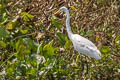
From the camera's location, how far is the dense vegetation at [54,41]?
3.60m

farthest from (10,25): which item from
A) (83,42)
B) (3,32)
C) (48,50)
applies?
(83,42)

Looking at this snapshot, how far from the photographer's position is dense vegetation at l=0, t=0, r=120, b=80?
360cm

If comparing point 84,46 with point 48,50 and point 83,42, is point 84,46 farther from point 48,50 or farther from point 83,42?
point 48,50

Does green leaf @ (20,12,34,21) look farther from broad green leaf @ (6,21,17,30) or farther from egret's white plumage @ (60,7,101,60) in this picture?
egret's white plumage @ (60,7,101,60)

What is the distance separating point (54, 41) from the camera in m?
4.39

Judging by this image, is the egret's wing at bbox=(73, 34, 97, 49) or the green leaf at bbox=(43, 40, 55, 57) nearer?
the green leaf at bbox=(43, 40, 55, 57)

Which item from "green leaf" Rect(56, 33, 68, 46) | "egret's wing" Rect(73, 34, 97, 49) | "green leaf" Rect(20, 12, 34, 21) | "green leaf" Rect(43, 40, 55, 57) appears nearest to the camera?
"green leaf" Rect(43, 40, 55, 57)

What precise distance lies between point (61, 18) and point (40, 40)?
620 millimetres

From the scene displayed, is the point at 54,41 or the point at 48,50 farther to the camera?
the point at 54,41

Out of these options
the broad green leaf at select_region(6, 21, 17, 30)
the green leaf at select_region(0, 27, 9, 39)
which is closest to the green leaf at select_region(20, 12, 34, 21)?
the broad green leaf at select_region(6, 21, 17, 30)

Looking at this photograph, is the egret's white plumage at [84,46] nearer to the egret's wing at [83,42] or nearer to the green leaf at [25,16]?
the egret's wing at [83,42]

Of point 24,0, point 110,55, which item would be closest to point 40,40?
point 110,55

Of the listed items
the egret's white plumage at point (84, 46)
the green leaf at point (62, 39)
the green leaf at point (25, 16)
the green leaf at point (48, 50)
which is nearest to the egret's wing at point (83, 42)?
the egret's white plumage at point (84, 46)

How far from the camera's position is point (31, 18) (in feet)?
14.6
